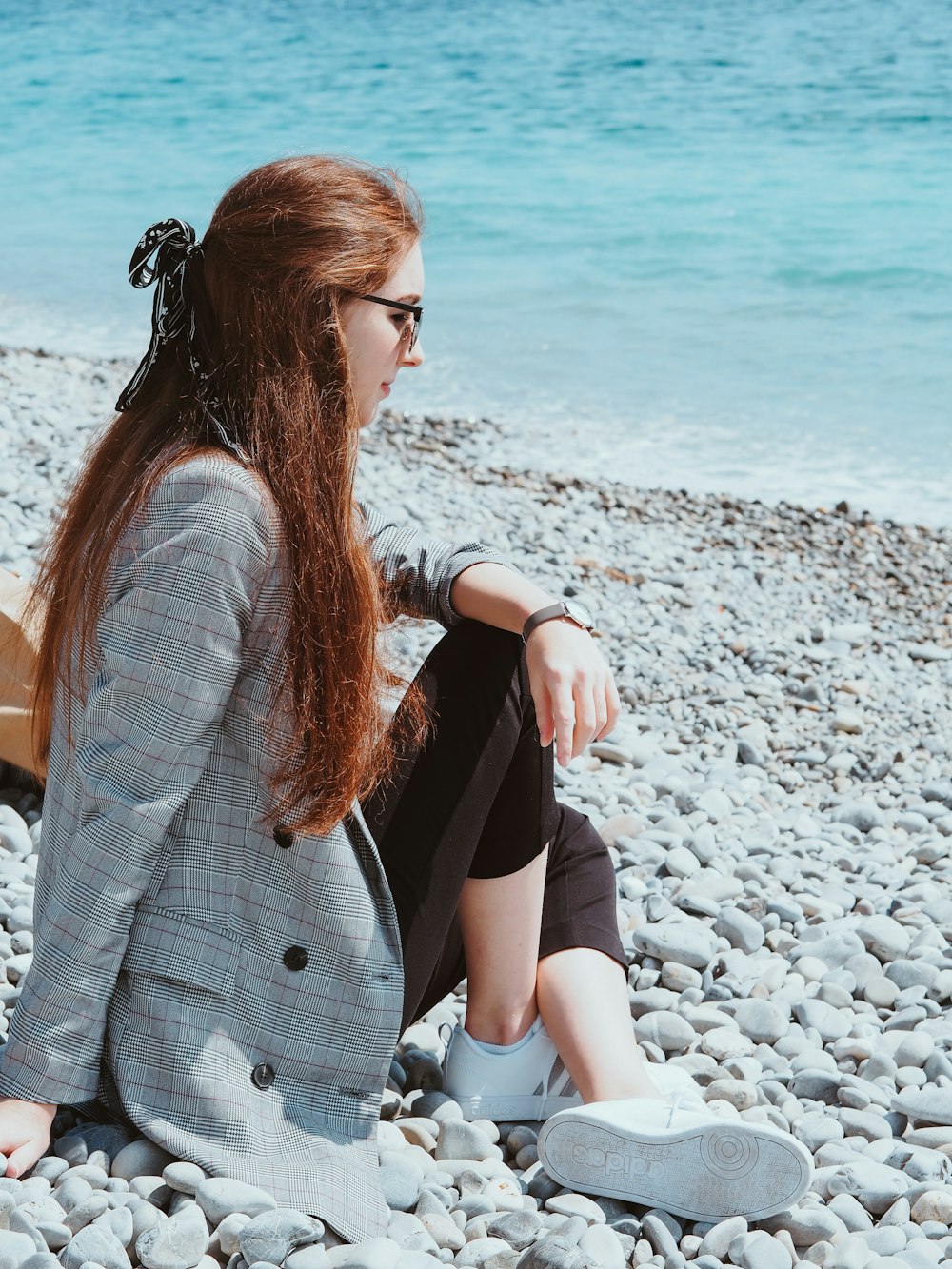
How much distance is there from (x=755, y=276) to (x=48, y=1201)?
10.7m

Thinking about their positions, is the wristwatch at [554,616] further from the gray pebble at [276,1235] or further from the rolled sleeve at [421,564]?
the gray pebble at [276,1235]

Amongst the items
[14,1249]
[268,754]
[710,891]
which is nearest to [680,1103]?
[268,754]

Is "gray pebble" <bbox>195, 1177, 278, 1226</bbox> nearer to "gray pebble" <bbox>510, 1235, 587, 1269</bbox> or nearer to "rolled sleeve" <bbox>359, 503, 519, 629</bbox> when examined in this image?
"gray pebble" <bbox>510, 1235, 587, 1269</bbox>

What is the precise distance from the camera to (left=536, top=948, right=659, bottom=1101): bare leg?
6.73 feet

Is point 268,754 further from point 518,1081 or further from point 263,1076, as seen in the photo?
point 518,1081

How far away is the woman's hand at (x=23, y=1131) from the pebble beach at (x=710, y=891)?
0.05 meters

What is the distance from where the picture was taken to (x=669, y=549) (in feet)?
18.8

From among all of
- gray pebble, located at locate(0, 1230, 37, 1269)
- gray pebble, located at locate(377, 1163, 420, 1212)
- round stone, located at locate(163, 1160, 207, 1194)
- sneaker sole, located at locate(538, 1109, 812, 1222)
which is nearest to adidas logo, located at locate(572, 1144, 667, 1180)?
sneaker sole, located at locate(538, 1109, 812, 1222)

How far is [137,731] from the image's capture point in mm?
1695

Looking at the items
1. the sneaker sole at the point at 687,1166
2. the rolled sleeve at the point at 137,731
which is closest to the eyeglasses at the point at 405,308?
the rolled sleeve at the point at 137,731

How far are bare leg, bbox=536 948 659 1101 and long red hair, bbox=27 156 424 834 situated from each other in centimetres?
55

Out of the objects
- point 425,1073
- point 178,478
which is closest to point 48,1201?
point 425,1073

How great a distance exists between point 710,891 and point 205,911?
152 centimetres

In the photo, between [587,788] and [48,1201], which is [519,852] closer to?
[48,1201]
